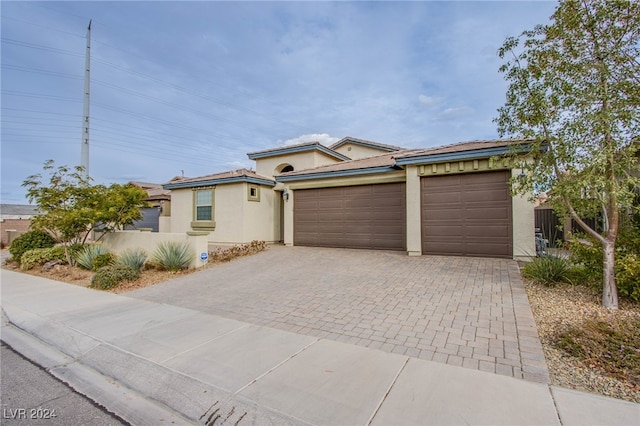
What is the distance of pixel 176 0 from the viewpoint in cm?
1097

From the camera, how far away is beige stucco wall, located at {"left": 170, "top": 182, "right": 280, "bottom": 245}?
14570 mm

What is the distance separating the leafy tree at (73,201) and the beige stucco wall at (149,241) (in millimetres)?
836

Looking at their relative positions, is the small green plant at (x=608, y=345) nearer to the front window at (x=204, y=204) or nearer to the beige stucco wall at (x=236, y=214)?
the beige stucco wall at (x=236, y=214)

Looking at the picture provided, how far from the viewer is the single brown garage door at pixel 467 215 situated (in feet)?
30.7

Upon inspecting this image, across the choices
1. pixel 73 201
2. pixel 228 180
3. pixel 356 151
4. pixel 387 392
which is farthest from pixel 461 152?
pixel 73 201

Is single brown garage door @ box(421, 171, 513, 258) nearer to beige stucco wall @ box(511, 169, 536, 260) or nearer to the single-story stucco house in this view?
the single-story stucco house

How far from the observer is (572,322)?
4.37 m

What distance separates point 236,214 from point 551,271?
482 inches

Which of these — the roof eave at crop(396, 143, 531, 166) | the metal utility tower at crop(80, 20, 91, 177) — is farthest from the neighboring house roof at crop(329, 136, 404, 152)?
the metal utility tower at crop(80, 20, 91, 177)

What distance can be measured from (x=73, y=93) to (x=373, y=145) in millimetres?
17466

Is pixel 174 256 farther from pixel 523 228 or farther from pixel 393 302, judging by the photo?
pixel 523 228

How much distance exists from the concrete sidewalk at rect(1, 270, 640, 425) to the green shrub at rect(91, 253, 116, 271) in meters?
5.05

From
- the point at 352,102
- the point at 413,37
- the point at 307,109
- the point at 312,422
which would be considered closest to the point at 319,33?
the point at 413,37

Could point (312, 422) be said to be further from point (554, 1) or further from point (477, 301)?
point (554, 1)
